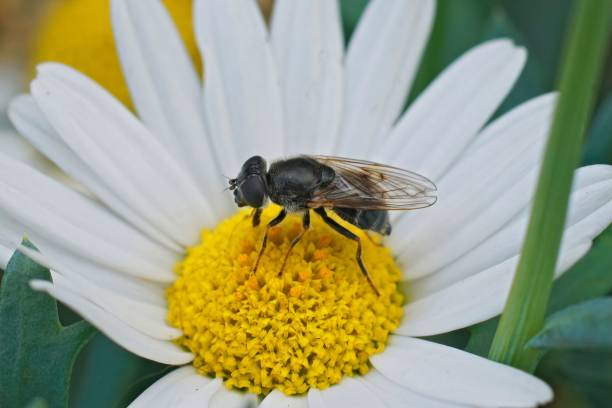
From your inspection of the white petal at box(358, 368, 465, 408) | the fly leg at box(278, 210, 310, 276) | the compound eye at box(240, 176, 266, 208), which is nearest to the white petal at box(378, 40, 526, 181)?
the fly leg at box(278, 210, 310, 276)

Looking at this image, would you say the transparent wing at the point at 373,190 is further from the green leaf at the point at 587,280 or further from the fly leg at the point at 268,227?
the green leaf at the point at 587,280

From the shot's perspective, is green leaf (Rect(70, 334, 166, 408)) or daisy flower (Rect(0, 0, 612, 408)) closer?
daisy flower (Rect(0, 0, 612, 408))

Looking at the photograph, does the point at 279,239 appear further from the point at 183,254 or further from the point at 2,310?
the point at 2,310

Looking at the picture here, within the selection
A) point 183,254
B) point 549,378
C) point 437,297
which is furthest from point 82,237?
point 549,378

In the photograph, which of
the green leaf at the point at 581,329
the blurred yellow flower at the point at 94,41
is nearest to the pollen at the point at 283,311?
the green leaf at the point at 581,329

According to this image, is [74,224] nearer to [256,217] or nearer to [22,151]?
[256,217]

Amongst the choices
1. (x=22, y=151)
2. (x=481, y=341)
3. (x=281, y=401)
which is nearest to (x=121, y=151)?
(x=281, y=401)

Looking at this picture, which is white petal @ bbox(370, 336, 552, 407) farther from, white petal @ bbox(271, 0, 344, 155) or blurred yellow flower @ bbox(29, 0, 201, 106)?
blurred yellow flower @ bbox(29, 0, 201, 106)
